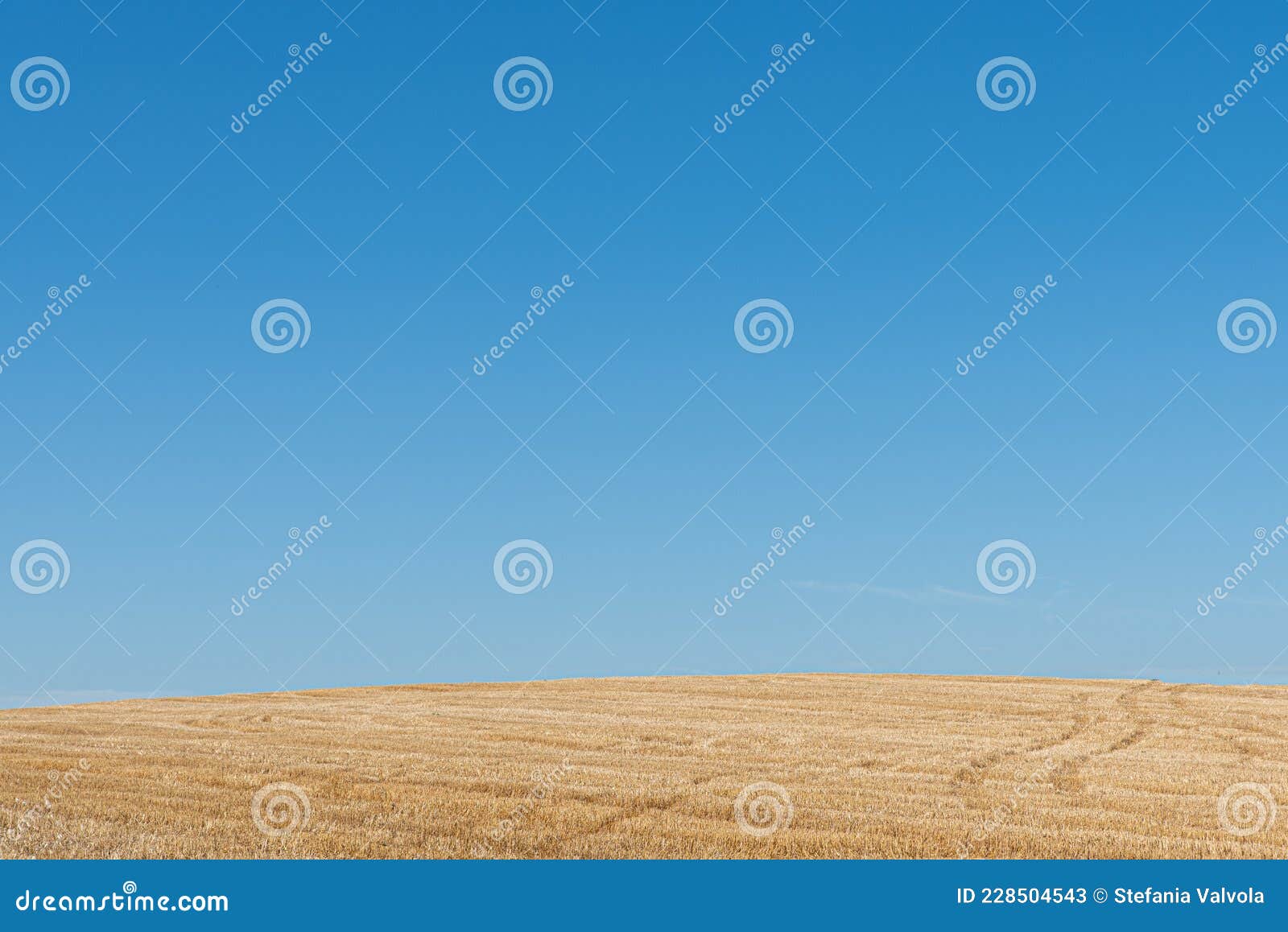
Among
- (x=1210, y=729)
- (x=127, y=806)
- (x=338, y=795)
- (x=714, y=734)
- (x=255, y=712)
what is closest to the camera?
(x=127, y=806)

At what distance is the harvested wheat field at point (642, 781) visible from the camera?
1566 centimetres

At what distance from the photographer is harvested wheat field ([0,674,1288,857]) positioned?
15.7m

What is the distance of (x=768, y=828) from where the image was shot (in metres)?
16.5

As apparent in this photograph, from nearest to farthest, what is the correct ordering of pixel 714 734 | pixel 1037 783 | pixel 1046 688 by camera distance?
pixel 1037 783, pixel 714 734, pixel 1046 688

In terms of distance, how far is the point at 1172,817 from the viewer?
18125 mm

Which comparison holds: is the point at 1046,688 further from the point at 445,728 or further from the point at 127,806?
the point at 127,806

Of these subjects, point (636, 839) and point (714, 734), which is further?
point (714, 734)

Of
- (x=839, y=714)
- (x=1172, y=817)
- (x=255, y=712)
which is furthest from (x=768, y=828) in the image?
(x=255, y=712)

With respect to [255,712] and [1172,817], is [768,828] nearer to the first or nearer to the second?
[1172,817]

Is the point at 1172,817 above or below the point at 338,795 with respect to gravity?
above

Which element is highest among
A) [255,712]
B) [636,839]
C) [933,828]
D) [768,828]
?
[933,828]

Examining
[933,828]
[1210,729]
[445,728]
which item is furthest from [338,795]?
[1210,729]

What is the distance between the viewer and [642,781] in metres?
20.7

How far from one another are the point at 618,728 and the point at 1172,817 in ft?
49.5
